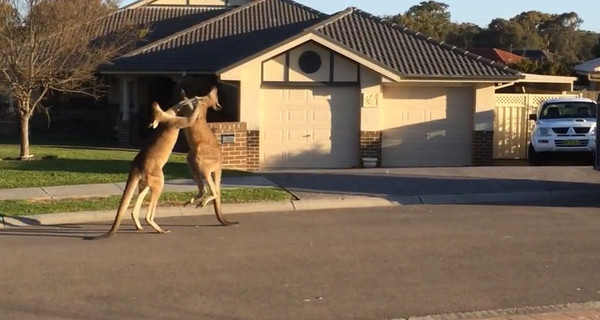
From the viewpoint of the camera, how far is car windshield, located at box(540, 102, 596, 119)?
25.3 metres

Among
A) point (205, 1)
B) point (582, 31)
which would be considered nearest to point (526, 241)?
point (205, 1)

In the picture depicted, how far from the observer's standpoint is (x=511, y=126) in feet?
88.1

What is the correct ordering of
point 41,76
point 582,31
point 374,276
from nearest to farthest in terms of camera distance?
point 374,276 < point 41,76 < point 582,31

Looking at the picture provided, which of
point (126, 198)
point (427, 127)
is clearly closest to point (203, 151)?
point (126, 198)

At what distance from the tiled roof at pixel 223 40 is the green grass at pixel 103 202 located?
9.67m

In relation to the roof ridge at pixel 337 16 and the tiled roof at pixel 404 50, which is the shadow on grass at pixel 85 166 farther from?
the roof ridge at pixel 337 16

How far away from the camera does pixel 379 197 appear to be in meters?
16.4

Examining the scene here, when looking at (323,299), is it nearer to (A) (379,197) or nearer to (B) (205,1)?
(A) (379,197)

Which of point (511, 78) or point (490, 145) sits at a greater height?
point (511, 78)

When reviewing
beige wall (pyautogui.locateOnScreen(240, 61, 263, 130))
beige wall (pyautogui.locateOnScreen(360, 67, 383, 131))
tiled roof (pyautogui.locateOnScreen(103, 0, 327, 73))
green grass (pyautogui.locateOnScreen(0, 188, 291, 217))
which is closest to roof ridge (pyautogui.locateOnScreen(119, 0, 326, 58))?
tiled roof (pyautogui.locateOnScreen(103, 0, 327, 73))

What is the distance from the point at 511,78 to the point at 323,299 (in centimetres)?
1633

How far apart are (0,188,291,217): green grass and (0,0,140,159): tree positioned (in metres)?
5.87

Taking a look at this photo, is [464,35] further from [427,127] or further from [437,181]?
[437,181]

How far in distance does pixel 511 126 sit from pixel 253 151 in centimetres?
797
